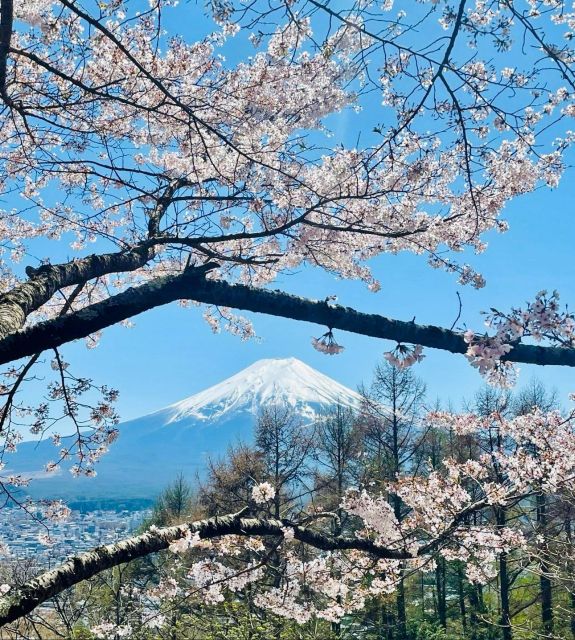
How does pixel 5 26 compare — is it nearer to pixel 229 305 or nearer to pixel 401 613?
pixel 229 305

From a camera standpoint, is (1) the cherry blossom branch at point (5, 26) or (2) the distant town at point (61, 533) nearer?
(1) the cherry blossom branch at point (5, 26)

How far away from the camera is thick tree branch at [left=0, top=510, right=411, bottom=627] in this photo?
225 cm

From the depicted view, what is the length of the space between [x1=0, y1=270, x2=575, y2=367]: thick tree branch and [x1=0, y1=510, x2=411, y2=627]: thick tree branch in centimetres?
101

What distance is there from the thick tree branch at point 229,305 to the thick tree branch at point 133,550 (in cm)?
101

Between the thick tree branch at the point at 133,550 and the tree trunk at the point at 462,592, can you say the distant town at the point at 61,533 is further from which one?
the tree trunk at the point at 462,592

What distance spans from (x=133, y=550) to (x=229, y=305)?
4.41ft

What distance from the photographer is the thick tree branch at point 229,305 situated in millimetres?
2369

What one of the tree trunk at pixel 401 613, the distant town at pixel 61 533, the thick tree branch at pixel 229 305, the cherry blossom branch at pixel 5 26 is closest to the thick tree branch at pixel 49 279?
the thick tree branch at pixel 229 305

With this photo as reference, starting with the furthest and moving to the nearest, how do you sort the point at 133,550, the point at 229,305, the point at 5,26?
the point at 229,305 < the point at 133,550 < the point at 5,26

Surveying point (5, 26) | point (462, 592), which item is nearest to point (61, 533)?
point (462, 592)

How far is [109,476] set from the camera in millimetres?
176375

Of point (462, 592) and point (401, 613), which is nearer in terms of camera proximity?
point (401, 613)

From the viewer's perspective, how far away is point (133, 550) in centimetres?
267

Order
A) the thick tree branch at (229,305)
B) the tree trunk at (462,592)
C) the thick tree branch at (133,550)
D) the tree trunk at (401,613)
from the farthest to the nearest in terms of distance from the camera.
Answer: the tree trunk at (462,592) → the tree trunk at (401,613) → the thick tree branch at (229,305) → the thick tree branch at (133,550)
